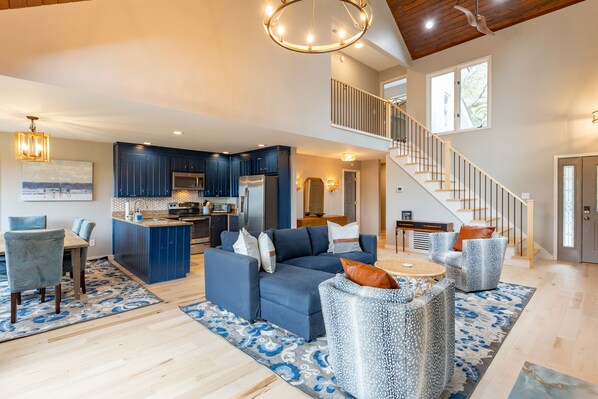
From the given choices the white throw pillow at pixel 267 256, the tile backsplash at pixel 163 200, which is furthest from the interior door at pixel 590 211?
the tile backsplash at pixel 163 200

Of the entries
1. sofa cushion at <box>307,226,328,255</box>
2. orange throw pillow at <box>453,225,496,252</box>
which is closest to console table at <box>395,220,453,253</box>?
orange throw pillow at <box>453,225,496,252</box>

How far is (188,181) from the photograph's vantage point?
7070 mm

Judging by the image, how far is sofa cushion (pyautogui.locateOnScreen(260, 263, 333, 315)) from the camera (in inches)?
106

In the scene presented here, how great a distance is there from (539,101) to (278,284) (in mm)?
6835

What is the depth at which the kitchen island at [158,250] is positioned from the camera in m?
4.55

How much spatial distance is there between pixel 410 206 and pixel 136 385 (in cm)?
660

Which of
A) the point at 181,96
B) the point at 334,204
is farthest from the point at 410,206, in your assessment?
the point at 181,96

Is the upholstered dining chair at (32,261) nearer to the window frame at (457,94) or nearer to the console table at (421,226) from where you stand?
the console table at (421,226)

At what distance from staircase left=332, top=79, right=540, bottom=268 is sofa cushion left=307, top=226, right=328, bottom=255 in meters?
2.56

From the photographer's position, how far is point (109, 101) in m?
3.51

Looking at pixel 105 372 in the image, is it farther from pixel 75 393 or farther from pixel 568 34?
pixel 568 34

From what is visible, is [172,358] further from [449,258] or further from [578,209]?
[578,209]

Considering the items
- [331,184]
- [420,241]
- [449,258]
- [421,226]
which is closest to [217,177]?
[331,184]

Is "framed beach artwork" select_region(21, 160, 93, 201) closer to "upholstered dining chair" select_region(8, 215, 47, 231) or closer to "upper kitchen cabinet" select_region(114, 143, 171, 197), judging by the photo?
"upper kitchen cabinet" select_region(114, 143, 171, 197)
